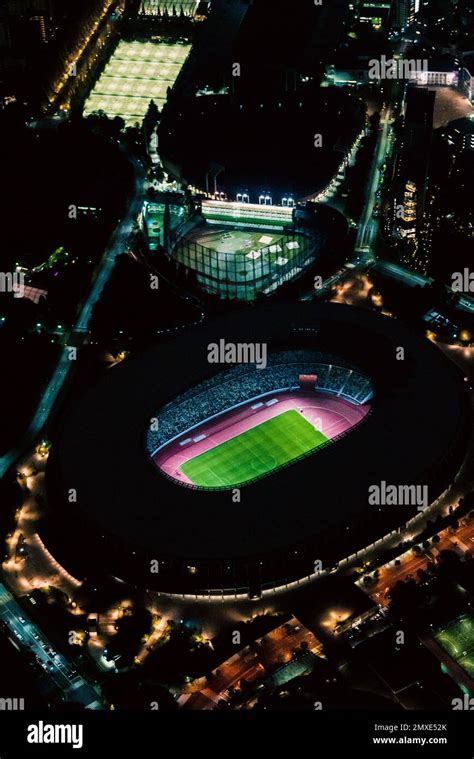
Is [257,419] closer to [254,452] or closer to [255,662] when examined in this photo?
[254,452]

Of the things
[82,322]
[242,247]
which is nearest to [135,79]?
[242,247]

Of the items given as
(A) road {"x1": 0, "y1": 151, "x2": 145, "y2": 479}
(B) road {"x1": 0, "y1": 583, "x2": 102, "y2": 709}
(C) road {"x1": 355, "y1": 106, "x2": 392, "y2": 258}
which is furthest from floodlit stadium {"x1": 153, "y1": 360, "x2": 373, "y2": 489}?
(C) road {"x1": 355, "y1": 106, "x2": 392, "y2": 258}

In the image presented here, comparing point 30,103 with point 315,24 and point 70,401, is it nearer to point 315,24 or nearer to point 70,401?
point 315,24

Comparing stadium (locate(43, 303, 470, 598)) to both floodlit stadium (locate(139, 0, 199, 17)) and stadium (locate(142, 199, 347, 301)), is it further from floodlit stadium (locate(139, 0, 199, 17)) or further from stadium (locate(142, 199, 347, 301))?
floodlit stadium (locate(139, 0, 199, 17))

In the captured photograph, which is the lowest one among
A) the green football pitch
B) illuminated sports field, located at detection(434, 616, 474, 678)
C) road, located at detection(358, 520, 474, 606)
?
illuminated sports field, located at detection(434, 616, 474, 678)

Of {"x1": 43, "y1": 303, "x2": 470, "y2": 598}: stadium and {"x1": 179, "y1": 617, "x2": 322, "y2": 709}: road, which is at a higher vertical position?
{"x1": 43, "y1": 303, "x2": 470, "y2": 598}: stadium

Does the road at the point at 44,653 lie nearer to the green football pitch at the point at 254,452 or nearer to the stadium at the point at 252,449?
the stadium at the point at 252,449

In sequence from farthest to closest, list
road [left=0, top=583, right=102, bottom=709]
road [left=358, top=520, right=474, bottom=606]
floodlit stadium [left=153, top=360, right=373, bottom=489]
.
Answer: floodlit stadium [left=153, top=360, right=373, bottom=489] < road [left=358, top=520, right=474, bottom=606] < road [left=0, top=583, right=102, bottom=709]

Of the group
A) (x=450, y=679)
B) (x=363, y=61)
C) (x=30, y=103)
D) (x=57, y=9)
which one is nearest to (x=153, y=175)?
(x=30, y=103)
